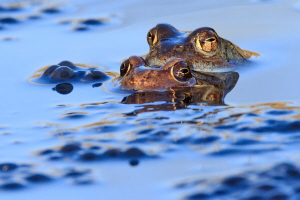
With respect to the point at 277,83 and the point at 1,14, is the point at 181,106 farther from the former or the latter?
the point at 1,14

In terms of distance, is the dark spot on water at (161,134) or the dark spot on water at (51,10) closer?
the dark spot on water at (161,134)

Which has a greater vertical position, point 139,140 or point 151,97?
point 151,97

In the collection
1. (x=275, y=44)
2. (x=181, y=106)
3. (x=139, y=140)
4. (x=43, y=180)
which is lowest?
(x=43, y=180)

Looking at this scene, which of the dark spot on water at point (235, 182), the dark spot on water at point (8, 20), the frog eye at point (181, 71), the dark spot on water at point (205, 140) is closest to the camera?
the dark spot on water at point (235, 182)

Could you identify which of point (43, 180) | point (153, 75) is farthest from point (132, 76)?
point (43, 180)

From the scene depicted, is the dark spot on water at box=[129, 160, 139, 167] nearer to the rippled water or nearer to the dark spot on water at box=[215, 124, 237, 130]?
the rippled water

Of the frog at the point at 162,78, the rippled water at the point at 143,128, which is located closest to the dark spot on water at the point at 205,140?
the rippled water at the point at 143,128

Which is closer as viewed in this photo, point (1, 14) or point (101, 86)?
point (101, 86)

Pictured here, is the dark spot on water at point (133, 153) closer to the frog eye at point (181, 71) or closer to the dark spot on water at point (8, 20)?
the frog eye at point (181, 71)
